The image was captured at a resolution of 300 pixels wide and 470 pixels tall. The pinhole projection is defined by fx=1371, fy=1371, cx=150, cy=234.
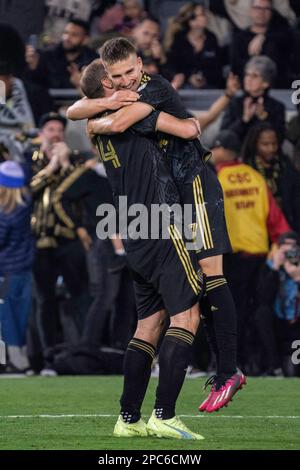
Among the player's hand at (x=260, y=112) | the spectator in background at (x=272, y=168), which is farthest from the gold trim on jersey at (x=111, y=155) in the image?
the player's hand at (x=260, y=112)

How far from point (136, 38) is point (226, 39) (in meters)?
1.79

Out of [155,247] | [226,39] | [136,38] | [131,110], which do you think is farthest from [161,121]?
[226,39]

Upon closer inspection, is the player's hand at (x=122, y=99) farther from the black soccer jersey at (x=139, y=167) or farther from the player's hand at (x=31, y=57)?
the player's hand at (x=31, y=57)

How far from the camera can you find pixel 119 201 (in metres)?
Result: 8.34

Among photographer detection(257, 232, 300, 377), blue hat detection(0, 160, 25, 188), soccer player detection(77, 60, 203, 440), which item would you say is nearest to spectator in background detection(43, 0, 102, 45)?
blue hat detection(0, 160, 25, 188)

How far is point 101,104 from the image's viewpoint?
828 cm

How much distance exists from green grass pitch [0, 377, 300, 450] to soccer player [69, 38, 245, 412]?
0.43m

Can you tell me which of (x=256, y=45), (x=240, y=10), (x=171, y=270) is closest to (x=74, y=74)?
(x=256, y=45)

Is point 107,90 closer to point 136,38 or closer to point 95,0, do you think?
point 136,38

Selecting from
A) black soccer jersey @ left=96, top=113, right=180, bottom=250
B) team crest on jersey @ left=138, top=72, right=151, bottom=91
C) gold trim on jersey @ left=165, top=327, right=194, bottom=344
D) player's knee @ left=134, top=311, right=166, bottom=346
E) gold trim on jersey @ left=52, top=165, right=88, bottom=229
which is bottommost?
gold trim on jersey @ left=52, top=165, right=88, bottom=229

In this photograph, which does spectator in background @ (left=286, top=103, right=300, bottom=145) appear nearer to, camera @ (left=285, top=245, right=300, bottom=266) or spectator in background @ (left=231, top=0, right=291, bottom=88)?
spectator in background @ (left=231, top=0, right=291, bottom=88)

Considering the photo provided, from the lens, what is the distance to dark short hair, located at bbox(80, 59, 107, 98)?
838 centimetres

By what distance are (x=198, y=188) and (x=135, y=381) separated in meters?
1.26

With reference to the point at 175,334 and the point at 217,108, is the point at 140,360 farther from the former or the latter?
the point at 217,108
